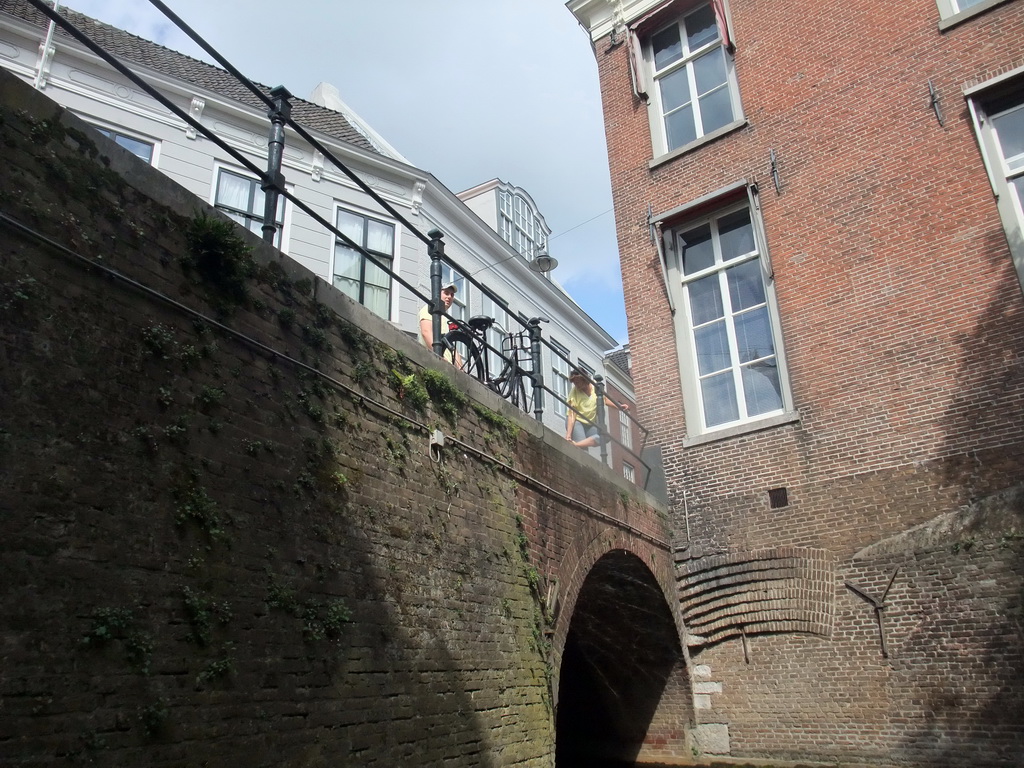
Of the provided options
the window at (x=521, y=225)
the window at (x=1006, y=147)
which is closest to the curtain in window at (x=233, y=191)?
the window at (x=521, y=225)

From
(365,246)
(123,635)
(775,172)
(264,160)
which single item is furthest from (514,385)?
(264,160)

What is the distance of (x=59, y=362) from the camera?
3297 mm

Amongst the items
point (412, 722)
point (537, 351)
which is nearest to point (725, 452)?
point (537, 351)

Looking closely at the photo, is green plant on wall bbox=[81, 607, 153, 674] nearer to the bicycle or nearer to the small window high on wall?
the bicycle

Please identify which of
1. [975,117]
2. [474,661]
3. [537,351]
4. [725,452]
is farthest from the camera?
[725,452]

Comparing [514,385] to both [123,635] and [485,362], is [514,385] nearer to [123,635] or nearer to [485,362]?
[485,362]

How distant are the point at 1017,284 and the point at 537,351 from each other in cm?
515

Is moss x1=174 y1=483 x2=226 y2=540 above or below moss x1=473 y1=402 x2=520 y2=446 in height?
below

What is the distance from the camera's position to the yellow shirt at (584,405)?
913 cm

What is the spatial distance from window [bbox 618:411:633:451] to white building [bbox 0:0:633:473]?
6.34 ft

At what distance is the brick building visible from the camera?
8023 millimetres

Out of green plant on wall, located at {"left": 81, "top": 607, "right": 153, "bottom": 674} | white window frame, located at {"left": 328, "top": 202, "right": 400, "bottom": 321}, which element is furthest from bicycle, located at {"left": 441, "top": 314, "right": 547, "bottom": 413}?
white window frame, located at {"left": 328, "top": 202, "right": 400, "bottom": 321}

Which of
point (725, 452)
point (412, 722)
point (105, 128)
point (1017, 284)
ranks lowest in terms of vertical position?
point (412, 722)

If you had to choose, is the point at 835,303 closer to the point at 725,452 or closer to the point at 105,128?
the point at 725,452
